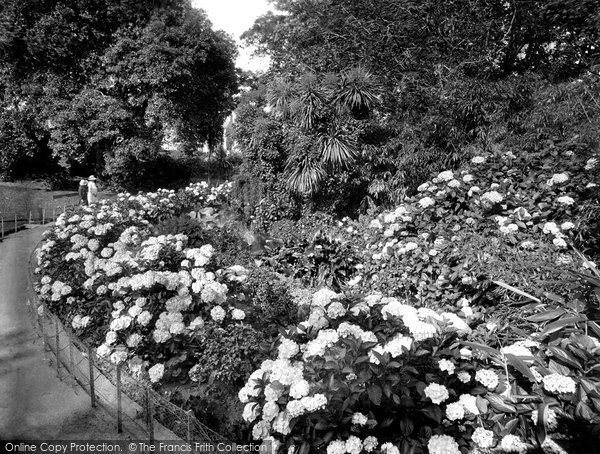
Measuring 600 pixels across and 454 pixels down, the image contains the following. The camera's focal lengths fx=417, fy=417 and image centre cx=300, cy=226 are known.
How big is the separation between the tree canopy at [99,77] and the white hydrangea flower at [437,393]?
14.4 meters

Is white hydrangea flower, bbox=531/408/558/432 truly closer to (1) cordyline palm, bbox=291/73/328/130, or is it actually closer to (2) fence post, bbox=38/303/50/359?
(2) fence post, bbox=38/303/50/359

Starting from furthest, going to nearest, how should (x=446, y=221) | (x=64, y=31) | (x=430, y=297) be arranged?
(x=64, y=31), (x=446, y=221), (x=430, y=297)

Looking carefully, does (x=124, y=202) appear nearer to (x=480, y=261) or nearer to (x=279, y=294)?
(x=279, y=294)

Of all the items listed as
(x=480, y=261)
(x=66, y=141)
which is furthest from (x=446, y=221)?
(x=66, y=141)

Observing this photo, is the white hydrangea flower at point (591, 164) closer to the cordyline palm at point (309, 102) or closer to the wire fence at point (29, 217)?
the cordyline palm at point (309, 102)

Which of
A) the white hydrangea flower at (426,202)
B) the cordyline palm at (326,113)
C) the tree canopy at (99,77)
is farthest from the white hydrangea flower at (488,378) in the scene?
the tree canopy at (99,77)

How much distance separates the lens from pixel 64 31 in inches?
557

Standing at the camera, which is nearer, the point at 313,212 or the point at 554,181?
the point at 554,181

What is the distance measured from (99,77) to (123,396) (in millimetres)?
14784

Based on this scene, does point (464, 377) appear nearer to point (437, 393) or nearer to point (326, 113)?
point (437, 393)

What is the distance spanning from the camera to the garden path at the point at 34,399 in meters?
2.53

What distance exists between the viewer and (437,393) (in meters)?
1.78

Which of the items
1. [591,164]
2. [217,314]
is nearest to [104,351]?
[217,314]

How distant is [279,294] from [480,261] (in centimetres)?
191
